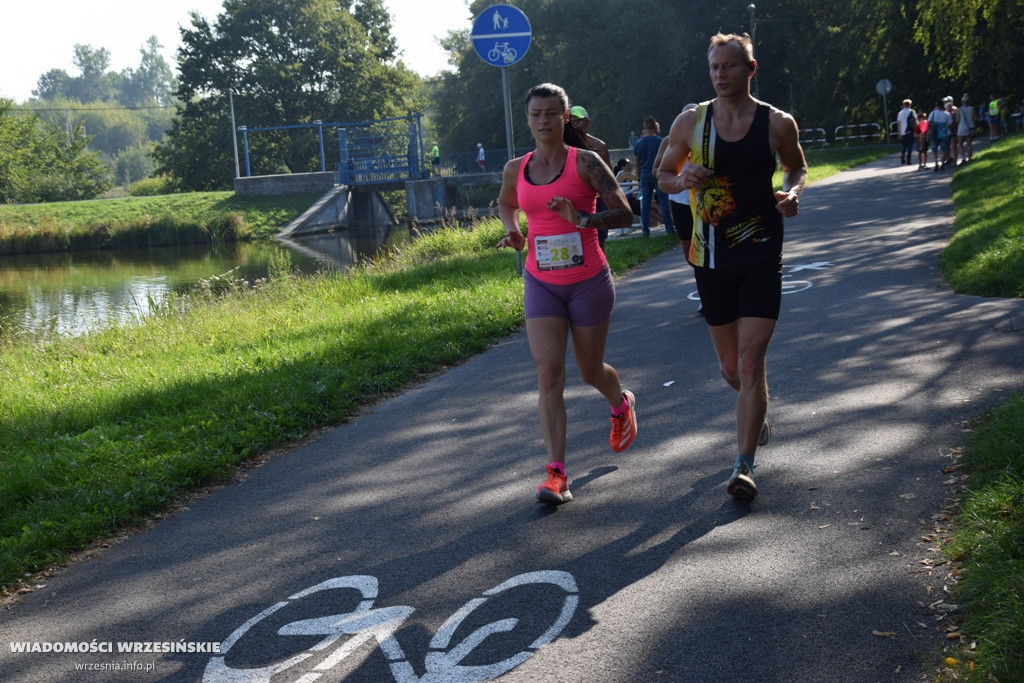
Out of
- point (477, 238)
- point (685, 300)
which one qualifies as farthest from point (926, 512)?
point (477, 238)

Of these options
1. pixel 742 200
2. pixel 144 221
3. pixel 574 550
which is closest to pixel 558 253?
pixel 742 200

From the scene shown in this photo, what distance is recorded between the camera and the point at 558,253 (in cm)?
562

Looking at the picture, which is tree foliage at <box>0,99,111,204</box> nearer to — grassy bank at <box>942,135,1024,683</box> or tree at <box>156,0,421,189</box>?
tree at <box>156,0,421,189</box>

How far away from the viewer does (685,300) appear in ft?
38.8

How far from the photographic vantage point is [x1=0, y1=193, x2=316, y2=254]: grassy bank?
157 feet

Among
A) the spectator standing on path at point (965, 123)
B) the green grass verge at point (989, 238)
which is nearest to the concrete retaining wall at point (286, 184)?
the spectator standing on path at point (965, 123)

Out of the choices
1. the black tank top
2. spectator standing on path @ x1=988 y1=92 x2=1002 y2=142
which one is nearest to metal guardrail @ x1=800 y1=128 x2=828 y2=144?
spectator standing on path @ x1=988 y1=92 x2=1002 y2=142

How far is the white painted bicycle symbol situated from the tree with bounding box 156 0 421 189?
71.9m

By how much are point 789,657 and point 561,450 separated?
214 cm

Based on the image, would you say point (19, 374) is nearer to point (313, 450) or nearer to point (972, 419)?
point (313, 450)

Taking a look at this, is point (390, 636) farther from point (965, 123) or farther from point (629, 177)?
point (965, 123)

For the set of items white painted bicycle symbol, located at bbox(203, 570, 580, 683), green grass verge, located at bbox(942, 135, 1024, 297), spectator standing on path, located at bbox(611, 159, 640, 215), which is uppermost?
spectator standing on path, located at bbox(611, 159, 640, 215)

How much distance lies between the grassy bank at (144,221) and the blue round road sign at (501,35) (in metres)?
38.7

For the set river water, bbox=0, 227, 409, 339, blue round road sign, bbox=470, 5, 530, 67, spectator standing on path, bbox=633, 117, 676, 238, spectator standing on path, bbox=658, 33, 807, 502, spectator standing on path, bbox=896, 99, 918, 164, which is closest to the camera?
spectator standing on path, bbox=658, 33, 807, 502
